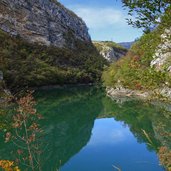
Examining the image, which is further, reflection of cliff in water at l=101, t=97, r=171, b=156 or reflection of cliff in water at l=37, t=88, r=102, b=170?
reflection of cliff in water at l=101, t=97, r=171, b=156

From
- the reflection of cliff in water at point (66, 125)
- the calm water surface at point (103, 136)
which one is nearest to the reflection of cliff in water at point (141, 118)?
the calm water surface at point (103, 136)

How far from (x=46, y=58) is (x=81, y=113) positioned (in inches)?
2672

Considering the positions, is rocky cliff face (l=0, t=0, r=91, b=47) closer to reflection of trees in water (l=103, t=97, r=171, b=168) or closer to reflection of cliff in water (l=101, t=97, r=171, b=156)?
reflection of cliff in water (l=101, t=97, r=171, b=156)

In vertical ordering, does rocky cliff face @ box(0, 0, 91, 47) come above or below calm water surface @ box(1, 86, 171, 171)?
above

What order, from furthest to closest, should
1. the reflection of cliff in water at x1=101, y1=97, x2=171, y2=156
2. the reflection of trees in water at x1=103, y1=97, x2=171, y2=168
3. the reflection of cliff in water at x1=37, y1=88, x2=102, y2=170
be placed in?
the reflection of cliff in water at x1=101, y1=97, x2=171, y2=156
the reflection of trees in water at x1=103, y1=97, x2=171, y2=168
the reflection of cliff in water at x1=37, y1=88, x2=102, y2=170

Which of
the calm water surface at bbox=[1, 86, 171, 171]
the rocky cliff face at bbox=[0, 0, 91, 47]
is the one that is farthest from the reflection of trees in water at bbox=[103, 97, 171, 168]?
the rocky cliff face at bbox=[0, 0, 91, 47]

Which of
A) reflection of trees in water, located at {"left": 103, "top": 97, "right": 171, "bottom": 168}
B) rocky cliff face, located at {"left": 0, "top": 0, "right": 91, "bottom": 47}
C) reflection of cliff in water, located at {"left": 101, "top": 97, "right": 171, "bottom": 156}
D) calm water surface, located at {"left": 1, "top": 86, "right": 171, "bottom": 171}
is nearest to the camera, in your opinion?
calm water surface, located at {"left": 1, "top": 86, "right": 171, "bottom": 171}

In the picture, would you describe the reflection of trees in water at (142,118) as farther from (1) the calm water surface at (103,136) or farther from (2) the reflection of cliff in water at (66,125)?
(2) the reflection of cliff in water at (66,125)

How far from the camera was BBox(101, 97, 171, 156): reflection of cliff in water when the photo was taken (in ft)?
117

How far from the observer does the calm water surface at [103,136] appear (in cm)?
2825

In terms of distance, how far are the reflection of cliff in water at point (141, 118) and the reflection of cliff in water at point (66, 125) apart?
3.71 meters

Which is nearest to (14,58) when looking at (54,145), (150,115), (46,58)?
(46,58)

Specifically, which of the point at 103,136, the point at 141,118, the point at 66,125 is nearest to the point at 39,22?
the point at 66,125

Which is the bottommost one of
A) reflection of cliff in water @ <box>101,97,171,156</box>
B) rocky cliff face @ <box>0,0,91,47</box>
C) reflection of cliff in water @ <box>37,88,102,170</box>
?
reflection of cliff in water @ <box>37,88,102,170</box>
